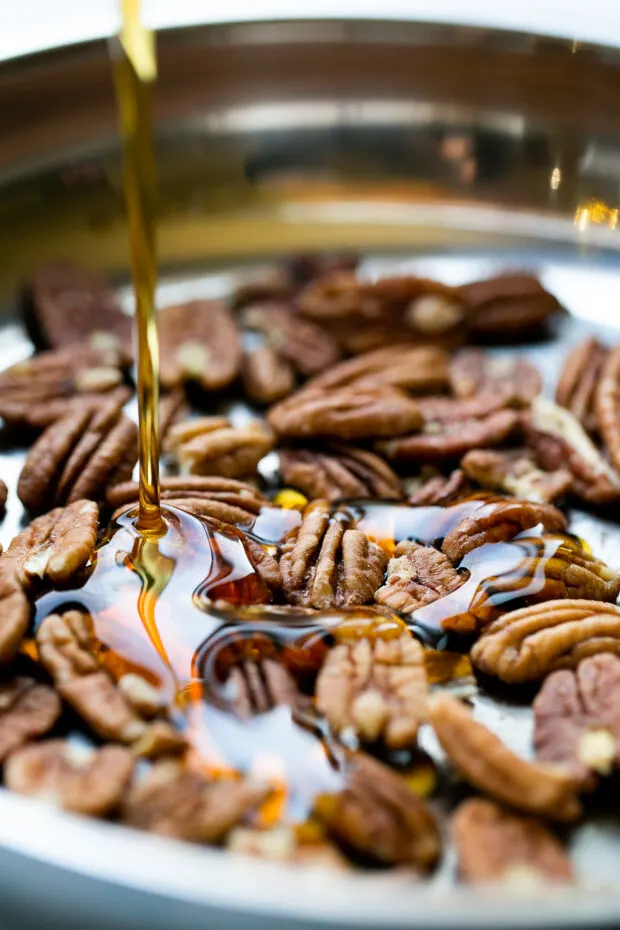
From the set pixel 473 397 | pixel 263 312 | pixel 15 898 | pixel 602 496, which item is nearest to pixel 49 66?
pixel 263 312

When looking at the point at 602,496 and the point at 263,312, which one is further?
the point at 263,312

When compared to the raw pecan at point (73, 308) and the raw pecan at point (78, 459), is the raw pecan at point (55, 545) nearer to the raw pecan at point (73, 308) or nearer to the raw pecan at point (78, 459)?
the raw pecan at point (78, 459)

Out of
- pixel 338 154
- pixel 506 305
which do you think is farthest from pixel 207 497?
pixel 338 154

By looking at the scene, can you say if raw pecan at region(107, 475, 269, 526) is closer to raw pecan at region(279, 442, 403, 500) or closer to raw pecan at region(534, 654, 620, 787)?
raw pecan at region(279, 442, 403, 500)

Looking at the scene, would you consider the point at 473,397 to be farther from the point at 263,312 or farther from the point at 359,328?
the point at 263,312

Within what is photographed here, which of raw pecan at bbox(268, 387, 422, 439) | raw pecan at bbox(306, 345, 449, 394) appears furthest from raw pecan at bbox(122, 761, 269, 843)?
raw pecan at bbox(306, 345, 449, 394)

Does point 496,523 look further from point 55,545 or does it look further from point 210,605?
point 55,545
